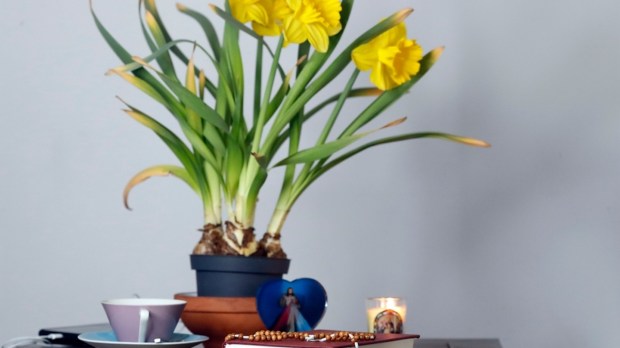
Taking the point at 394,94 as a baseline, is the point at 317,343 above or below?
below

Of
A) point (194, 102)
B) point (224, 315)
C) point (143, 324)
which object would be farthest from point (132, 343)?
point (194, 102)

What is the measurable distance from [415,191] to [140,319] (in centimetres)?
97

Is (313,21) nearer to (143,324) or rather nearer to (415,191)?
(143,324)

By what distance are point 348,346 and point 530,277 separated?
1068 mm

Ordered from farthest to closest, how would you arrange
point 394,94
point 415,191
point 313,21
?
point 415,191, point 394,94, point 313,21

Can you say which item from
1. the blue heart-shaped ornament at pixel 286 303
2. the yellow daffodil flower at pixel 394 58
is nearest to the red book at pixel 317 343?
the blue heart-shaped ornament at pixel 286 303

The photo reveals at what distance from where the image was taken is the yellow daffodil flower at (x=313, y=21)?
3.32 feet

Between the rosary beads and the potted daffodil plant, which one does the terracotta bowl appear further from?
the rosary beads

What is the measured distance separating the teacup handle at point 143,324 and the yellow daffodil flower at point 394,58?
1.35 ft

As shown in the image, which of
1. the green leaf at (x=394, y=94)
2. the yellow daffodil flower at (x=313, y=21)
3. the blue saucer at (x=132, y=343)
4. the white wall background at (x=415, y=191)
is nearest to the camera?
the blue saucer at (x=132, y=343)

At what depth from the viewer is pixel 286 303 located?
0.95m

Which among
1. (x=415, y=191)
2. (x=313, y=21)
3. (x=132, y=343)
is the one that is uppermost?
(x=313, y=21)

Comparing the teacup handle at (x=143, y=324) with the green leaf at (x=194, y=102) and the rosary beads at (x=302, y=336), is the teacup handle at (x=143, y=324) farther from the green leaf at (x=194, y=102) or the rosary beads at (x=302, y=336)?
the green leaf at (x=194, y=102)

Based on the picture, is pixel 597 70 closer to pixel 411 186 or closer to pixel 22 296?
pixel 411 186
